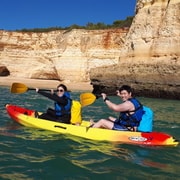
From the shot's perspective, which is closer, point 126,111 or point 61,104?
point 126,111

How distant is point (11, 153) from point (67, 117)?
275cm

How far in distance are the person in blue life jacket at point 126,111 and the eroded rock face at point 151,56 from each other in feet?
35.6

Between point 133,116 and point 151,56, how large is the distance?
13640 millimetres

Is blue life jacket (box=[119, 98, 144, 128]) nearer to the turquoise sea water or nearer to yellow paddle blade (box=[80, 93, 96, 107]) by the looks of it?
the turquoise sea water

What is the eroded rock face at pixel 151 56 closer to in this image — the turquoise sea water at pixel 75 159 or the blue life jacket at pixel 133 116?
the blue life jacket at pixel 133 116

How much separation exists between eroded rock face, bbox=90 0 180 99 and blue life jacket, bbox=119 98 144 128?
10888 millimetres

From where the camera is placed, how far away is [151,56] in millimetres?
20859

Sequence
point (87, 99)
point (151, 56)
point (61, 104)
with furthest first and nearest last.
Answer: point (151, 56), point (87, 99), point (61, 104)

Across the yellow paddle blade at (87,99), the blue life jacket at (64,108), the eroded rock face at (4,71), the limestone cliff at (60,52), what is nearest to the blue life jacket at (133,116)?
the yellow paddle blade at (87,99)

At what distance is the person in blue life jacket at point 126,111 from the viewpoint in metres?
7.39

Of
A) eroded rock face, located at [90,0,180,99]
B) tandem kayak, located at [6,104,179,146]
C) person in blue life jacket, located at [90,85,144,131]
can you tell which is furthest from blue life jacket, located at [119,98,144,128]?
eroded rock face, located at [90,0,180,99]

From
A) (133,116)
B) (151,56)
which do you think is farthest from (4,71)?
(133,116)

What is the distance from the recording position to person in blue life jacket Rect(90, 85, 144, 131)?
7.39 meters

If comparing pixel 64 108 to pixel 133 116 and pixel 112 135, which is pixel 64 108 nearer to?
pixel 112 135
